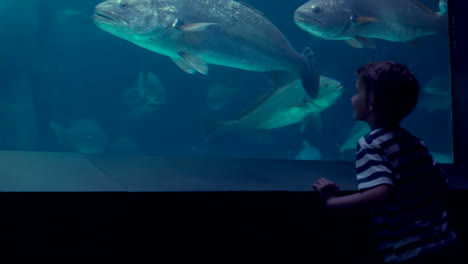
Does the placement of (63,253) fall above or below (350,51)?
above

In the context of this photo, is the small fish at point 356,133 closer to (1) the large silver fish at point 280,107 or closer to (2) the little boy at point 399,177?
(1) the large silver fish at point 280,107

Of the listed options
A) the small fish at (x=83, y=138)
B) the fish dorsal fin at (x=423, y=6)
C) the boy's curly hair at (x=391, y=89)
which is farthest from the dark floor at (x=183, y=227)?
the small fish at (x=83, y=138)

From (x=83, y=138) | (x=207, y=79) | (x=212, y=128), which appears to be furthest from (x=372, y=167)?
(x=207, y=79)

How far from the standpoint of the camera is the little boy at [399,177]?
52.2 inches

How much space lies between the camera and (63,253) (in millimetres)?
1396

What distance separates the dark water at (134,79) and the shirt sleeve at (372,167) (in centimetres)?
881

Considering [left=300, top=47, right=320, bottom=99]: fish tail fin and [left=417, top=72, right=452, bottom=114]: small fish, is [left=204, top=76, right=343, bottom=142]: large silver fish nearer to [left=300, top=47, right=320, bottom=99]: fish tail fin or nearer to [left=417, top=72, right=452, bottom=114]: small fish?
[left=300, top=47, right=320, bottom=99]: fish tail fin

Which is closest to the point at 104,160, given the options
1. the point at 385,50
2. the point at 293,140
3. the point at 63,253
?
the point at 63,253

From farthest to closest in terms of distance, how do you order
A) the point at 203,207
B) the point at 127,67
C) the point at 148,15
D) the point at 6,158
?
1. the point at 127,67
2. the point at 148,15
3. the point at 6,158
4. the point at 203,207

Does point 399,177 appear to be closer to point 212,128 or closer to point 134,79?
point 212,128

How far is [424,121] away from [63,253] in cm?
1440

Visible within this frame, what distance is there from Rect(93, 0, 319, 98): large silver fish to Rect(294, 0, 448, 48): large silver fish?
50 centimetres

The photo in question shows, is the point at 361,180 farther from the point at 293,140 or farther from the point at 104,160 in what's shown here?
the point at 293,140

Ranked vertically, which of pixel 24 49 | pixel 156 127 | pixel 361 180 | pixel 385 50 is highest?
pixel 361 180
